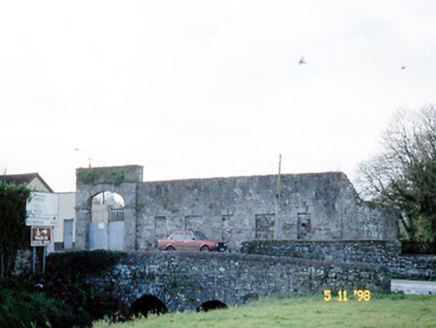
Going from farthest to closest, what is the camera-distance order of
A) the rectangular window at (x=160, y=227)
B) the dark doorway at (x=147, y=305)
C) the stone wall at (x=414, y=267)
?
the rectangular window at (x=160, y=227) → the stone wall at (x=414, y=267) → the dark doorway at (x=147, y=305)

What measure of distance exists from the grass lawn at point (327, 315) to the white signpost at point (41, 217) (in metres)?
7.88

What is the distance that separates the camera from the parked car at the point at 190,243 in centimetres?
A: 2878

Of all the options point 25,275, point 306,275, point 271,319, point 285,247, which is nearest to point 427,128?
point 285,247

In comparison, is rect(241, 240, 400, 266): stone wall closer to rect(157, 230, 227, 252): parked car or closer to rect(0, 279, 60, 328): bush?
rect(157, 230, 227, 252): parked car

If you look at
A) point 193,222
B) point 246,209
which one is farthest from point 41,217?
point 246,209

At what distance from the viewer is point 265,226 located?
30.4m

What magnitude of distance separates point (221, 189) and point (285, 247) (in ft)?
28.9

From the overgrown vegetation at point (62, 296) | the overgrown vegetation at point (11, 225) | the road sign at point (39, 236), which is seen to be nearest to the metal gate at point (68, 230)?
the overgrown vegetation at point (62, 296)

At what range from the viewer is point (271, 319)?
1214cm

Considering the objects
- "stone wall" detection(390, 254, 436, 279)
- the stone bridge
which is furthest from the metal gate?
"stone wall" detection(390, 254, 436, 279)

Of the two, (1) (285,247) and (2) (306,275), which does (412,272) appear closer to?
(1) (285,247)

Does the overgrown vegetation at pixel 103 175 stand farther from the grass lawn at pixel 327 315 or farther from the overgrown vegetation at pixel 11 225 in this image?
the grass lawn at pixel 327 315

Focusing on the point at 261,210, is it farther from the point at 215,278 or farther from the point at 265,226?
the point at 215,278
